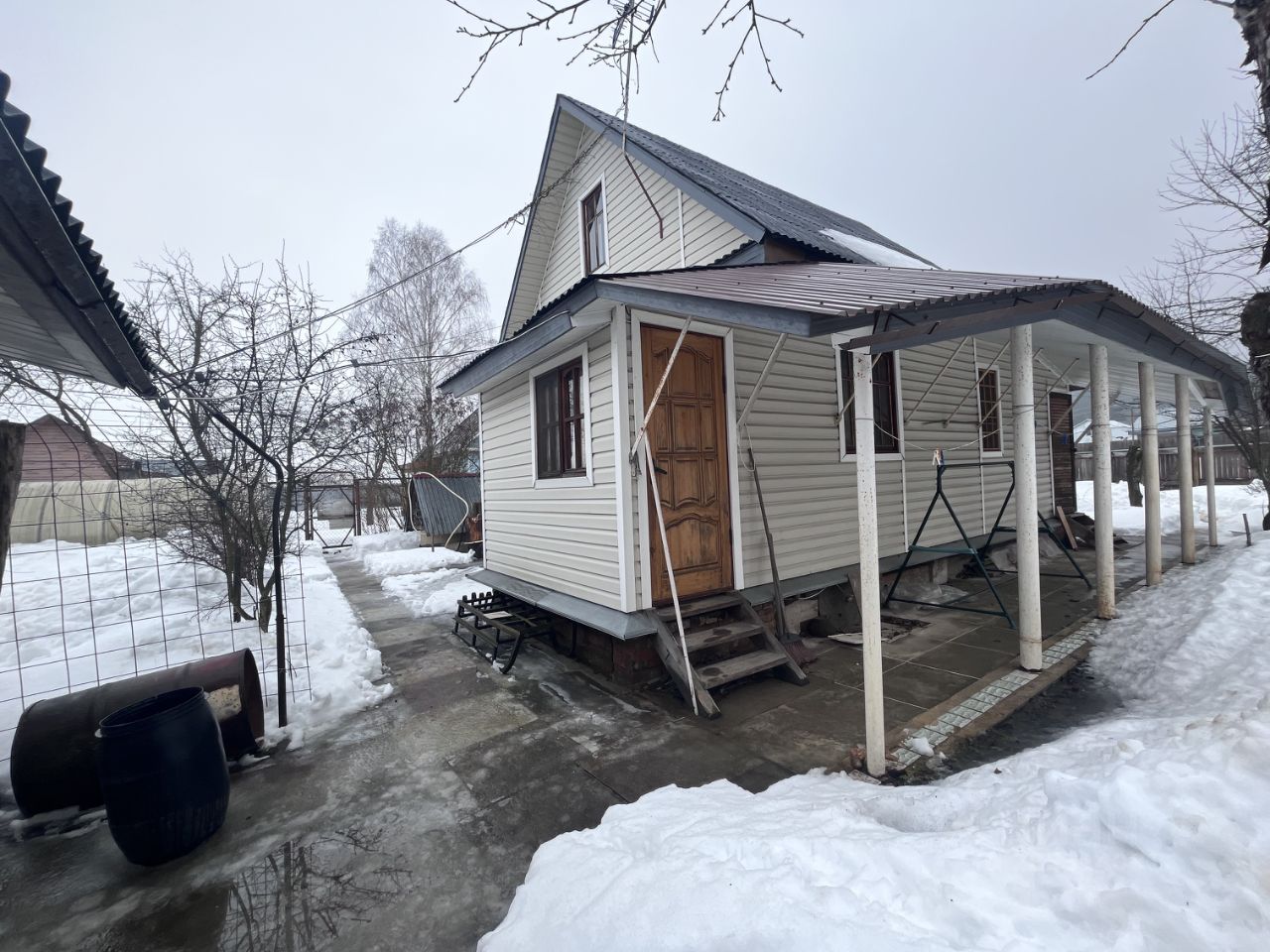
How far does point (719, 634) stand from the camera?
432 centimetres

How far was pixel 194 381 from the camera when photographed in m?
4.62

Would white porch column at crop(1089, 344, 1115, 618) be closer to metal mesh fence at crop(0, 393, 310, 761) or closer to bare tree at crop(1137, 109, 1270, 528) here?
bare tree at crop(1137, 109, 1270, 528)

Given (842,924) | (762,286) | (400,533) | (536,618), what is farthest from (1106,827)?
(400,533)

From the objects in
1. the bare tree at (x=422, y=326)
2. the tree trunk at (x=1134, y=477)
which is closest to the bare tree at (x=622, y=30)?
the bare tree at (x=422, y=326)

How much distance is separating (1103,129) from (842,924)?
24.2 feet

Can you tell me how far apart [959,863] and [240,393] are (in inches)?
222

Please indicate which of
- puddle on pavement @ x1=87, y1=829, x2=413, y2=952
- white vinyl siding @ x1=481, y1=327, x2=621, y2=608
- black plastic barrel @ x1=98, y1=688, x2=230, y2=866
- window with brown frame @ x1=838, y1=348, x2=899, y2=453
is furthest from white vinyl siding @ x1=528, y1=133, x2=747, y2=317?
puddle on pavement @ x1=87, y1=829, x2=413, y2=952

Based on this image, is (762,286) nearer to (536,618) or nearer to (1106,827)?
(1106,827)

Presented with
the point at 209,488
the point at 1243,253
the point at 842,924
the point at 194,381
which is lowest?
the point at 842,924

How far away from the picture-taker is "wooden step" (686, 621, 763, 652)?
4113 millimetres

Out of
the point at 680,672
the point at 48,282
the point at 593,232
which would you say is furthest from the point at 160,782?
the point at 593,232

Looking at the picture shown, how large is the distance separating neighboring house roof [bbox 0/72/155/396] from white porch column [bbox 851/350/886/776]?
3.31 metres

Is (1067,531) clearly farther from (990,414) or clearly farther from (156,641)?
(156,641)

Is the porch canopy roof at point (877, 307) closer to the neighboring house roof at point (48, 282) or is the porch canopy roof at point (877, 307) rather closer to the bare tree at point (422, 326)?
the neighboring house roof at point (48, 282)
